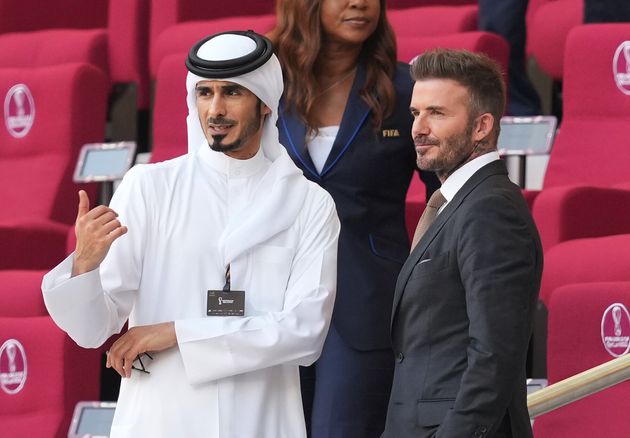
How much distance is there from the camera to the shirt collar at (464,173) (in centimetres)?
211

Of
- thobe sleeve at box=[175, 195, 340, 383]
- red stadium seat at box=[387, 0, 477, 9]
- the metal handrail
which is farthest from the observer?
red stadium seat at box=[387, 0, 477, 9]

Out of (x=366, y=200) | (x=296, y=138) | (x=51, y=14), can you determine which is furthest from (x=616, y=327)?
(x=51, y=14)

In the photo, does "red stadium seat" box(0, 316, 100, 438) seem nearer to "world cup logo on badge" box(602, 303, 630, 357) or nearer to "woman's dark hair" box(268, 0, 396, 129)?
"woman's dark hair" box(268, 0, 396, 129)

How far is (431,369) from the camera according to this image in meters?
2.02

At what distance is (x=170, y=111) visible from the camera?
418 centimetres

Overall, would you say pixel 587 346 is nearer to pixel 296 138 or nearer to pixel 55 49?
pixel 296 138

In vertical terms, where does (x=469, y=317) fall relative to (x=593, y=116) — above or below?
below

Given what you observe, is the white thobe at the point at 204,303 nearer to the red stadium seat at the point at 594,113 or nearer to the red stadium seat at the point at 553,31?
Result: the red stadium seat at the point at 594,113

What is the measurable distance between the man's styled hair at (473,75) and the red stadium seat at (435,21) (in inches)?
84.8

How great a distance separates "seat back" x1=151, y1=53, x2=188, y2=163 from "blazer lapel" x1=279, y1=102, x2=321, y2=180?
54.2 inches

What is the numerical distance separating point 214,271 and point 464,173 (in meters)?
0.41

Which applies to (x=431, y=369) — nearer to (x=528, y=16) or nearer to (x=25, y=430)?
(x=25, y=430)

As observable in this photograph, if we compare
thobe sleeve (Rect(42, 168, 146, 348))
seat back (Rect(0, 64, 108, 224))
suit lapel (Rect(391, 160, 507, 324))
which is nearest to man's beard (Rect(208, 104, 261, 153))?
thobe sleeve (Rect(42, 168, 146, 348))

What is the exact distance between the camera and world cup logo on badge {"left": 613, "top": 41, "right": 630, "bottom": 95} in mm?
3729
